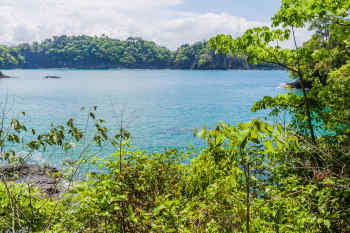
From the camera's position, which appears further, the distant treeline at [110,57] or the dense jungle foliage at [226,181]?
the distant treeline at [110,57]

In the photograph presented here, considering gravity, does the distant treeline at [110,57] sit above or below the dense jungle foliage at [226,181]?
above

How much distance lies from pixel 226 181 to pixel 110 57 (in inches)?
5456

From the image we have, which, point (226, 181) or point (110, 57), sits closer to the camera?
point (226, 181)

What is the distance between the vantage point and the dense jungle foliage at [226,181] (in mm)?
3199

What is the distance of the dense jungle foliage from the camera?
320 cm

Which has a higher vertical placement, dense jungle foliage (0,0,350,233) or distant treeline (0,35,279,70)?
distant treeline (0,35,279,70)

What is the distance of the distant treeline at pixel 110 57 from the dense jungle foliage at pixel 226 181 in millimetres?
123189

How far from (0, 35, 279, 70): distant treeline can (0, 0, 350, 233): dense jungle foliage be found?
123189 mm

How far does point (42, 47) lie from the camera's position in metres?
143

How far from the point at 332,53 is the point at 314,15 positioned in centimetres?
159

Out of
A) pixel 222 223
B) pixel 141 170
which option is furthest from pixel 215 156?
pixel 222 223

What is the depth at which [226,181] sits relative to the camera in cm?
482

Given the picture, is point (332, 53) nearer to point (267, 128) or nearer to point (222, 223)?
point (222, 223)

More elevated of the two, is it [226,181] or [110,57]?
[110,57]
